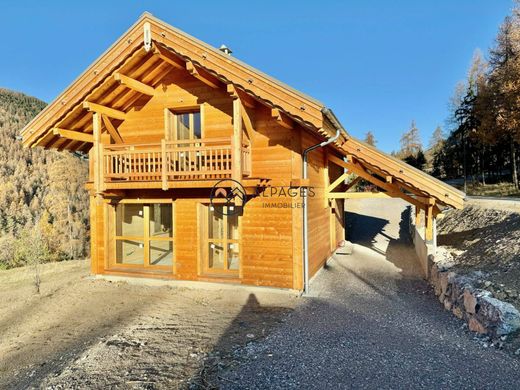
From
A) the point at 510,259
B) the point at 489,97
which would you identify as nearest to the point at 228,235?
the point at 510,259

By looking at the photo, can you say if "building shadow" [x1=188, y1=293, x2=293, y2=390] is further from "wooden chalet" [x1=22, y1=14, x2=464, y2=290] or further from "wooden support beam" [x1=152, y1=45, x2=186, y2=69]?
"wooden support beam" [x1=152, y1=45, x2=186, y2=69]

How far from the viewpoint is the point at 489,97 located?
87.4 feet

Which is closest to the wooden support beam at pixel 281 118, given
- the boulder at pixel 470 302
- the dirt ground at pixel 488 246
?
the boulder at pixel 470 302

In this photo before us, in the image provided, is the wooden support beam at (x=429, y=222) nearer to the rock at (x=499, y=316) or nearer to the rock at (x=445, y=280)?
the rock at (x=445, y=280)

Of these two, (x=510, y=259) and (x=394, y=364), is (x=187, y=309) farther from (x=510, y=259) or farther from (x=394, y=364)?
(x=510, y=259)

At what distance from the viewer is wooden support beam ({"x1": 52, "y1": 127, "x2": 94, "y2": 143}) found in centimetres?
961

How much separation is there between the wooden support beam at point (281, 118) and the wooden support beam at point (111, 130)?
5.17m

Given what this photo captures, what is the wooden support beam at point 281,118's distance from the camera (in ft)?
26.1

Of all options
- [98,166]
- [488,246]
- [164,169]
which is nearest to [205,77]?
[164,169]

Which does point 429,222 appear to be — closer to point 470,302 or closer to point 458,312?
point 458,312

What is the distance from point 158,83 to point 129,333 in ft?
23.6

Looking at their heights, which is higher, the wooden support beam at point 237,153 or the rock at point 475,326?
the wooden support beam at point 237,153

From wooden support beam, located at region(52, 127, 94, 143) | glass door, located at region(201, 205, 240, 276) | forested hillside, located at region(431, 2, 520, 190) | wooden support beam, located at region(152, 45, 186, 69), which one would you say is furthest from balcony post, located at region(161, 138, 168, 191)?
forested hillside, located at region(431, 2, 520, 190)

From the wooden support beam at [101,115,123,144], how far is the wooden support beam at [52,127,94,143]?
986mm
